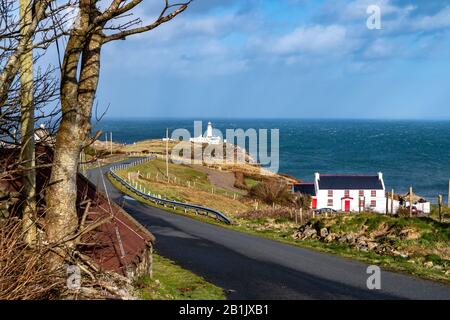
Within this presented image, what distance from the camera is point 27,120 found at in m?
8.12

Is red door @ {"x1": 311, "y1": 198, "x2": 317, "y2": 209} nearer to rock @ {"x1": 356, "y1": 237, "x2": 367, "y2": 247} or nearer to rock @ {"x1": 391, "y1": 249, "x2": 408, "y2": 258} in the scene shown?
rock @ {"x1": 356, "y1": 237, "x2": 367, "y2": 247}

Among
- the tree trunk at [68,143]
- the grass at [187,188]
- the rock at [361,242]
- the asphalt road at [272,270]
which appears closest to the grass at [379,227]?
the rock at [361,242]

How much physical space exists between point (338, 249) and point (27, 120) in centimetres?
1619

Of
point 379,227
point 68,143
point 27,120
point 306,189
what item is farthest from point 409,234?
point 306,189

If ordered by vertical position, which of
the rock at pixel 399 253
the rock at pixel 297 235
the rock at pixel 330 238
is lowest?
the rock at pixel 297 235

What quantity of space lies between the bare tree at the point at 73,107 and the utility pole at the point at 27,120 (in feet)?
0.98

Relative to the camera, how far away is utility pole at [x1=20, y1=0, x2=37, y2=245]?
7.79 meters

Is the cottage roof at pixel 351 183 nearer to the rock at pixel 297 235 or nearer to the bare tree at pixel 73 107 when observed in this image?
the rock at pixel 297 235

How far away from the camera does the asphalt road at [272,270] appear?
44.4ft
